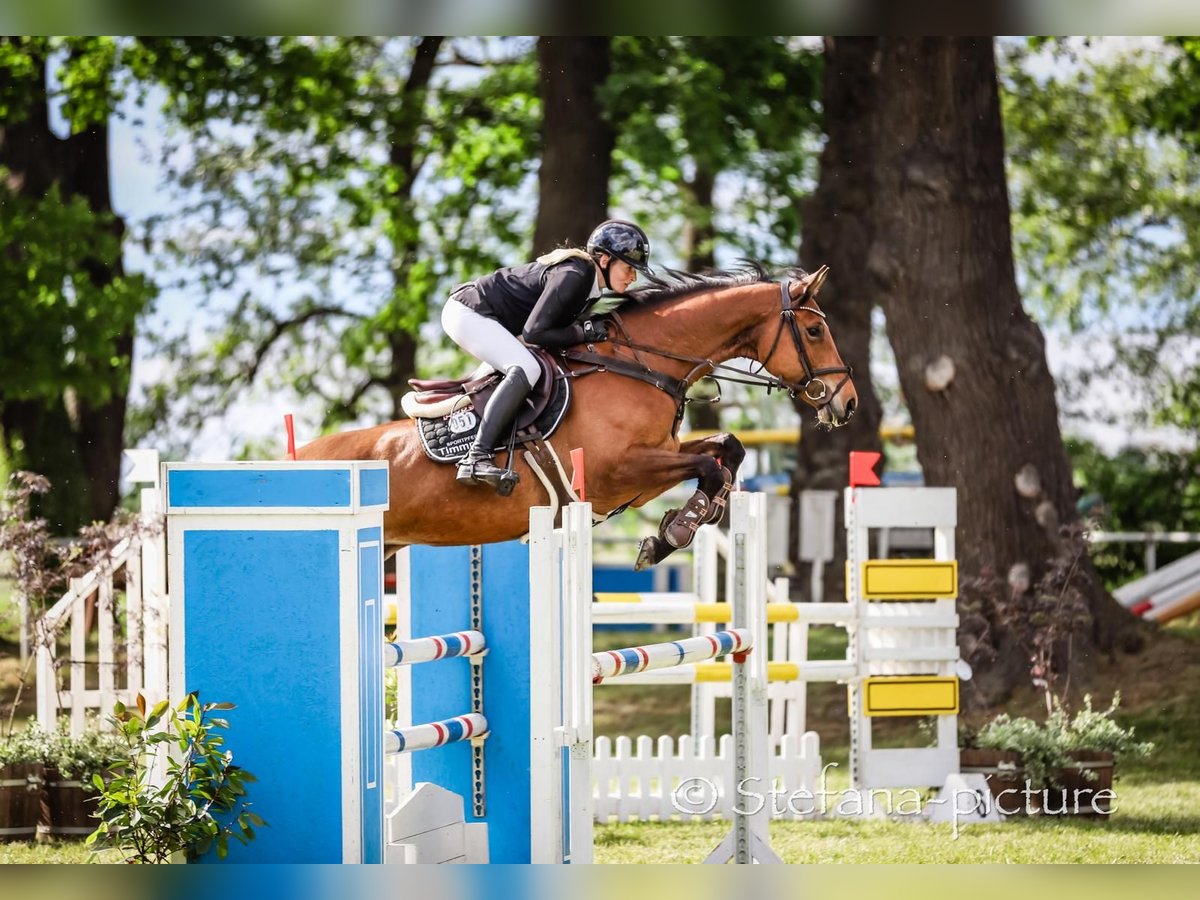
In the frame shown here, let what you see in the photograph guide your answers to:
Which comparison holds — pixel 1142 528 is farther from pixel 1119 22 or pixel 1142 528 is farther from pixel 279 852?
pixel 279 852

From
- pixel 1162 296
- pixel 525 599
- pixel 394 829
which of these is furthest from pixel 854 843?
pixel 1162 296

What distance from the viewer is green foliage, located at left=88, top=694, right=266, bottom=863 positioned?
369 cm

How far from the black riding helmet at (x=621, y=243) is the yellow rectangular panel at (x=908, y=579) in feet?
5.87

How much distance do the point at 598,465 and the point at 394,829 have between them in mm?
1497

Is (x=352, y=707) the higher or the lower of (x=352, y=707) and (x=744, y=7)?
the lower

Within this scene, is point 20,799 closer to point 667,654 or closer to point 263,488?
point 263,488

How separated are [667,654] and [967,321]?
4.90 metres

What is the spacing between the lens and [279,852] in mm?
3721

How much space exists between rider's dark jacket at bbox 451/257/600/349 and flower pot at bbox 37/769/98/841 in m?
2.27

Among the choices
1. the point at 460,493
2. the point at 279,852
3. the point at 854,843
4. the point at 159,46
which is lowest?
the point at 854,843

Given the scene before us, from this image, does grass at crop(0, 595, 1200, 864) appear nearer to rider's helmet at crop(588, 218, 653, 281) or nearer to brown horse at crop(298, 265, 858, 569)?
brown horse at crop(298, 265, 858, 569)

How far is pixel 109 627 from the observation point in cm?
606

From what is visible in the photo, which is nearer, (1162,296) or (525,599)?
(525,599)

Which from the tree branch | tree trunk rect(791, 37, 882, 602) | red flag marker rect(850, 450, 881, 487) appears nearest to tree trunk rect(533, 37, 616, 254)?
tree trunk rect(791, 37, 882, 602)
